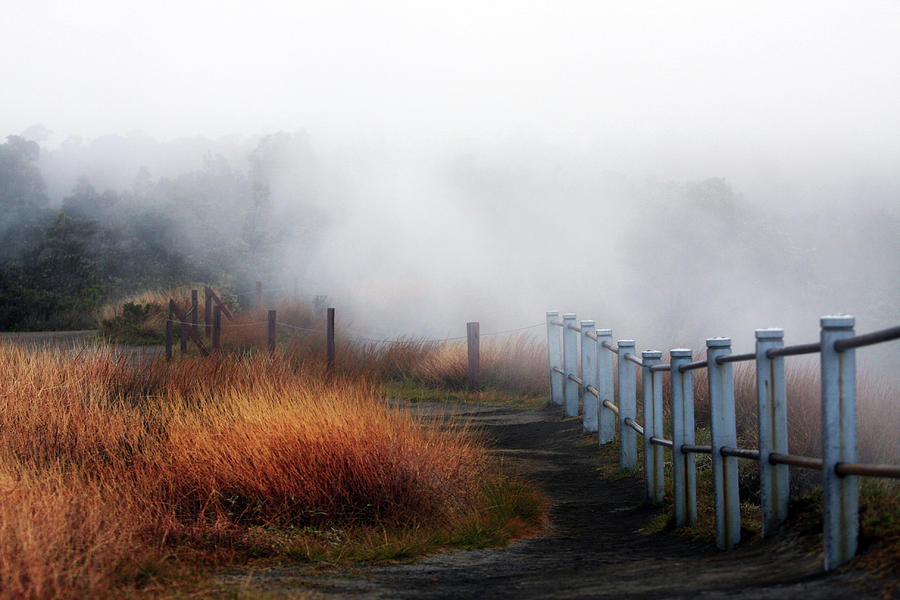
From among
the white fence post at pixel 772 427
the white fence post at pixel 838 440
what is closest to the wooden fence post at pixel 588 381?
the white fence post at pixel 772 427

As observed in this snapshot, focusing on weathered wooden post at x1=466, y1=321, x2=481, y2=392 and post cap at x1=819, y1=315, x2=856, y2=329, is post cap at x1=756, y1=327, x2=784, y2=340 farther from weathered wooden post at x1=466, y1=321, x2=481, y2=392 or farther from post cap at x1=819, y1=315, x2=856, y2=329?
weathered wooden post at x1=466, y1=321, x2=481, y2=392

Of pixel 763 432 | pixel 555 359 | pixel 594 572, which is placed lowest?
pixel 594 572

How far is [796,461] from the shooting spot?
4438mm

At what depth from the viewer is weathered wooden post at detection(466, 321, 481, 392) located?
15734 mm

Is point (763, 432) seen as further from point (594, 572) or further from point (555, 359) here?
point (555, 359)

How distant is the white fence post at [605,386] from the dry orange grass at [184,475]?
8.16 feet

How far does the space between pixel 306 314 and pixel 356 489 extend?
1838 cm

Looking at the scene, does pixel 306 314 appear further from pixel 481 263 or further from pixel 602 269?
pixel 602 269

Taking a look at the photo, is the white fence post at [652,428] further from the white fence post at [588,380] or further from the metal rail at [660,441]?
the white fence post at [588,380]

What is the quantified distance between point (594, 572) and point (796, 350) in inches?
61.5

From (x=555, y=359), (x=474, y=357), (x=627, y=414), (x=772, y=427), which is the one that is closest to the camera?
(x=772, y=427)

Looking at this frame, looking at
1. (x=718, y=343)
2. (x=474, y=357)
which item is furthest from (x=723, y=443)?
(x=474, y=357)

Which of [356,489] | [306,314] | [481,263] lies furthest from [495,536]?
[481,263]

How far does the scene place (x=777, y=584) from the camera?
3910mm
